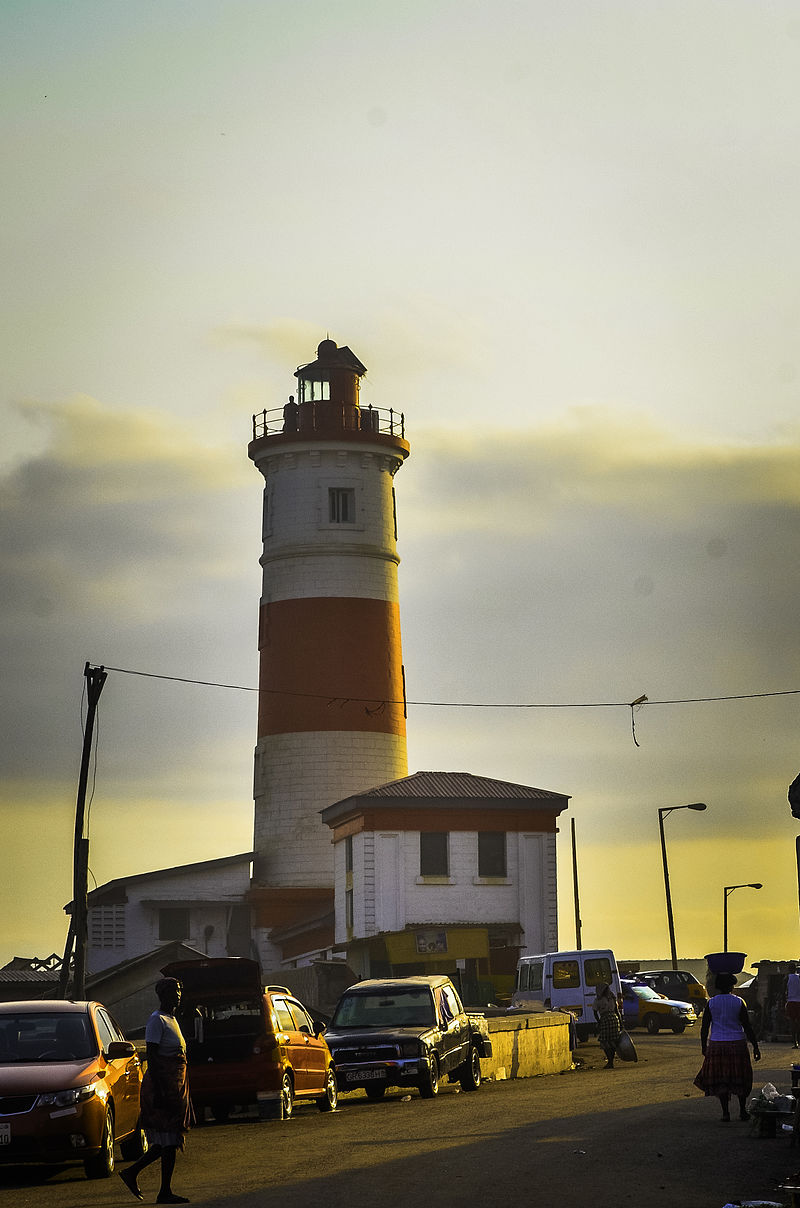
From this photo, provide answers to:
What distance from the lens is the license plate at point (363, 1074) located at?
2536 centimetres

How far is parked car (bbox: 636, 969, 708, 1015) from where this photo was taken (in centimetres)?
5262

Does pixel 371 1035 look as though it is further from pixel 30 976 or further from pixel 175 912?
Answer: pixel 30 976

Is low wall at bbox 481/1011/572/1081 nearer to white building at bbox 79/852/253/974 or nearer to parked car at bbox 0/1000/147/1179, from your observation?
parked car at bbox 0/1000/147/1179

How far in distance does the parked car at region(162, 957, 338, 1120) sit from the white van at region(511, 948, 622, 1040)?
1804cm

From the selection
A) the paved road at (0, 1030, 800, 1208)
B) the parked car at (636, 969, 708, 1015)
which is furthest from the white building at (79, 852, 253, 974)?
the paved road at (0, 1030, 800, 1208)

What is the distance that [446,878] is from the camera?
5669 centimetres

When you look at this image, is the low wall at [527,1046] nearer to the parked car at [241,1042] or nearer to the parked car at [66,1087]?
the parked car at [241,1042]

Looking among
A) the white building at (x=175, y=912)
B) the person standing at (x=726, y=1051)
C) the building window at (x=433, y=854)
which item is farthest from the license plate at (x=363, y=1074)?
the white building at (x=175, y=912)

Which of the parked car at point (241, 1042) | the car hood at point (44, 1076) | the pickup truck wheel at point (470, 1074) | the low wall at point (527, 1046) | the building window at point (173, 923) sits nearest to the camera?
the car hood at point (44, 1076)

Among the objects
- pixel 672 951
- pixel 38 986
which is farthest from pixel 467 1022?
pixel 672 951

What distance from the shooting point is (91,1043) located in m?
17.7

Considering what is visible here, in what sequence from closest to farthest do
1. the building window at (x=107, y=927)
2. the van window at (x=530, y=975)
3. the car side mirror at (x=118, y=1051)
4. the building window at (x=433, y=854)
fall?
the car side mirror at (x=118, y=1051) < the van window at (x=530, y=975) < the building window at (x=433, y=854) < the building window at (x=107, y=927)

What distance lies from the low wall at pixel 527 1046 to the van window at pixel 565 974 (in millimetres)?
7376

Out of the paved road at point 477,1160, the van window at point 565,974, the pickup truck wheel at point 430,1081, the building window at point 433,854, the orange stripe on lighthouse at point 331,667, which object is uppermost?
the orange stripe on lighthouse at point 331,667
